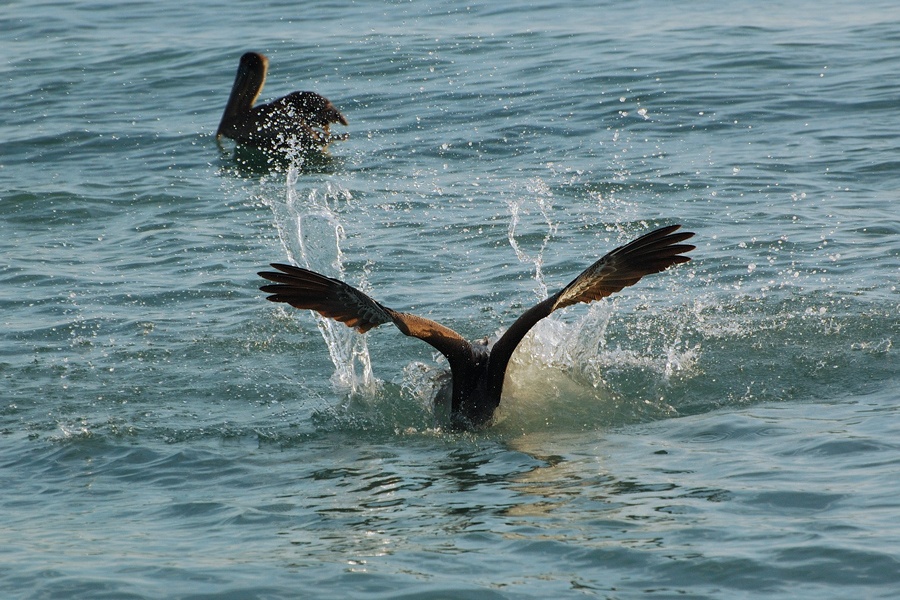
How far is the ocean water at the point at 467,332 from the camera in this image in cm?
428

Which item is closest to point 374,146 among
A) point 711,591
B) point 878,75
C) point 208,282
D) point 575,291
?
point 208,282

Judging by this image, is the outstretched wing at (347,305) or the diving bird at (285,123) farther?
the diving bird at (285,123)

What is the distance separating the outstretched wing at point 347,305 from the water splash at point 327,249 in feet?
2.87

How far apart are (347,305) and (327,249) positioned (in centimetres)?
312

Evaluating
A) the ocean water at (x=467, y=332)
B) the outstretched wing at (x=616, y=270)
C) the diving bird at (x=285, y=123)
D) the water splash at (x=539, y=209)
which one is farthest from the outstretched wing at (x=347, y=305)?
the diving bird at (x=285, y=123)

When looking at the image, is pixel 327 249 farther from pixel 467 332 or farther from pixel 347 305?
pixel 347 305

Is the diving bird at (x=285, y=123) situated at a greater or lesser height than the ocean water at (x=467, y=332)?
greater

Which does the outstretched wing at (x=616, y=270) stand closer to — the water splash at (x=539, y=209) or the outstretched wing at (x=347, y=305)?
the outstretched wing at (x=347, y=305)

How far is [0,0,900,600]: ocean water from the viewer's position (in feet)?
14.0

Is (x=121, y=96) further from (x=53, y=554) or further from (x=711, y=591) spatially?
(x=711, y=591)

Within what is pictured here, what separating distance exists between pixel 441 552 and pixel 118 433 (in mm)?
2464

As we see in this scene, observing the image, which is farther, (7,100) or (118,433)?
(7,100)

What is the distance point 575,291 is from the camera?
555 centimetres

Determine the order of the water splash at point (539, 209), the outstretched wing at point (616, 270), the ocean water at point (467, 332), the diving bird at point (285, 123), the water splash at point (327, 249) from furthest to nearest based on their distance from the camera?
the diving bird at point (285, 123), the water splash at point (539, 209), the water splash at point (327, 249), the outstretched wing at point (616, 270), the ocean water at point (467, 332)
